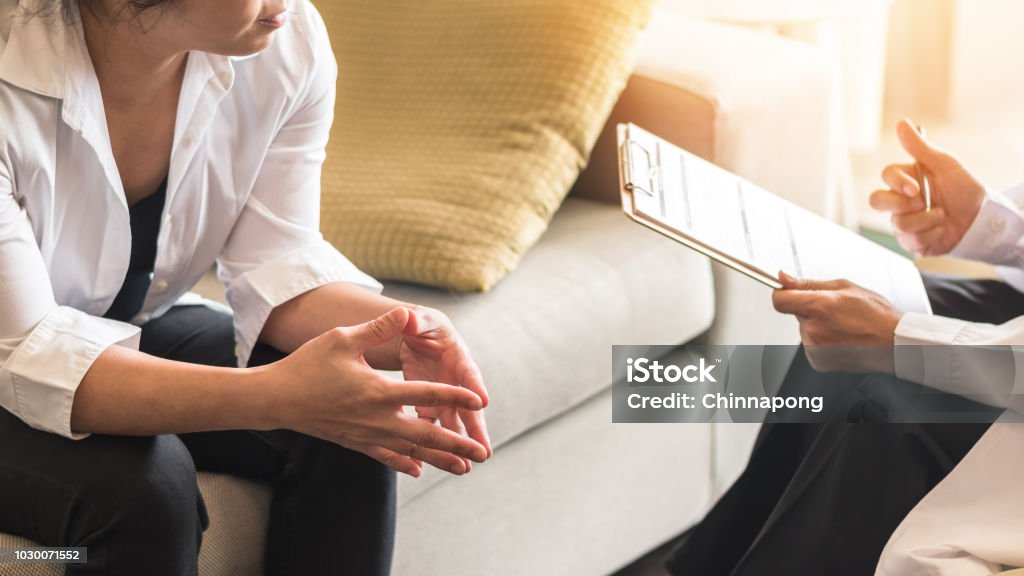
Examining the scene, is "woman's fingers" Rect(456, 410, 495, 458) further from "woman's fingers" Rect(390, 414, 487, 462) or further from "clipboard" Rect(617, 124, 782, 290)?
"clipboard" Rect(617, 124, 782, 290)

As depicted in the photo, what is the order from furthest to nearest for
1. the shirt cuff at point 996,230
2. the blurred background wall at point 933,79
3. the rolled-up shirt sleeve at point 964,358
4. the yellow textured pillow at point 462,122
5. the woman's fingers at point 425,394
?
the blurred background wall at point 933,79 → the yellow textured pillow at point 462,122 → the shirt cuff at point 996,230 → the rolled-up shirt sleeve at point 964,358 → the woman's fingers at point 425,394

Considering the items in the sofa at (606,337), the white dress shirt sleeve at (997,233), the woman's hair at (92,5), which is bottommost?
the sofa at (606,337)

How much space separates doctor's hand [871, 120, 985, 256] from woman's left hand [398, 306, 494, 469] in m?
0.54

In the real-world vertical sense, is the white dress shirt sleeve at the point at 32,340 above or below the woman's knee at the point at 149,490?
above

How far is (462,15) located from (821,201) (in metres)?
0.61

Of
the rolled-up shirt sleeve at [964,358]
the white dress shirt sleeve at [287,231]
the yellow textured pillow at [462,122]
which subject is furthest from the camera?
the yellow textured pillow at [462,122]

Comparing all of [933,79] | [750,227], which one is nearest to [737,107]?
[750,227]

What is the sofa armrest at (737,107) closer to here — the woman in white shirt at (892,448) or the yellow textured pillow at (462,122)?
the yellow textured pillow at (462,122)

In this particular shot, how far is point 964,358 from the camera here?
1.06 metres

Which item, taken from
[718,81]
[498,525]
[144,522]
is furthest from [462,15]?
[144,522]

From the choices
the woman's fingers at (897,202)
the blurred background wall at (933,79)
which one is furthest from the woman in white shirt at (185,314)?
the blurred background wall at (933,79)

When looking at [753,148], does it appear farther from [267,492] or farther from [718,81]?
[267,492]

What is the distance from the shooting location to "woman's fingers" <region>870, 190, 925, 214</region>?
1.31 m

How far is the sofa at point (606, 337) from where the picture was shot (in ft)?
4.33
